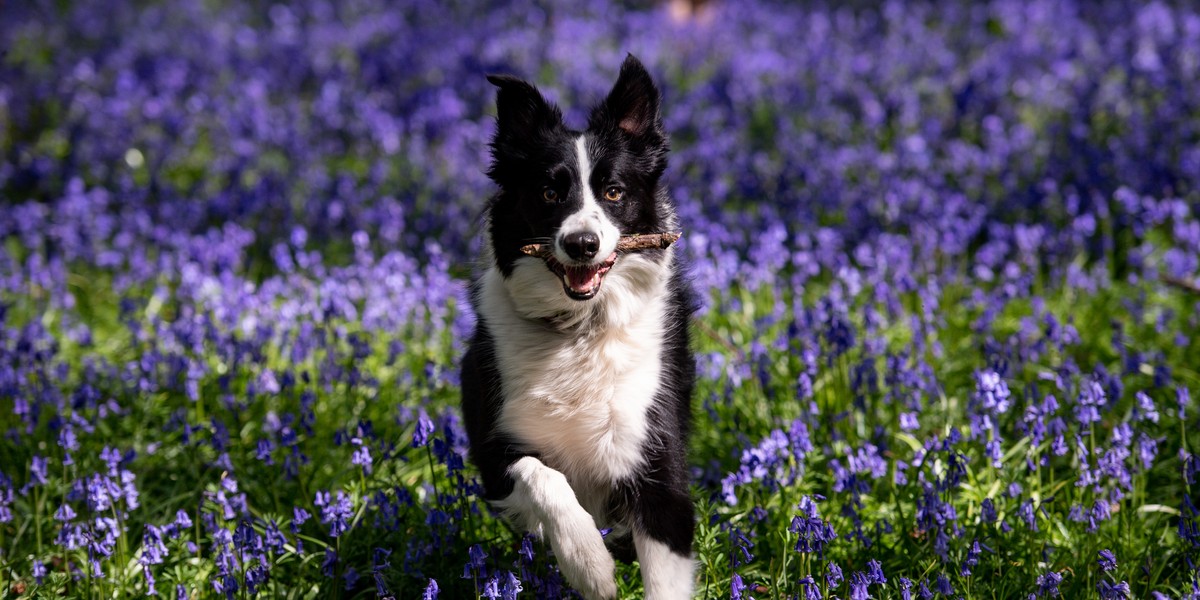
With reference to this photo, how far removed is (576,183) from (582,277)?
303mm

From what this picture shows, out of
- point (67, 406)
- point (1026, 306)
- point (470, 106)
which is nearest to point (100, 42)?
point (470, 106)

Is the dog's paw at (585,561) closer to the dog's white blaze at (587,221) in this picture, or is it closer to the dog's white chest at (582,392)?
the dog's white chest at (582,392)

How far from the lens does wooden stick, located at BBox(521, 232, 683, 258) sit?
339 cm

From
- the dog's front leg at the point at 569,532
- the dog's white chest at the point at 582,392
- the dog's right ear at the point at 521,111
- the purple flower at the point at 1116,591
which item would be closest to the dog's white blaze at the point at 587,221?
the dog's right ear at the point at 521,111

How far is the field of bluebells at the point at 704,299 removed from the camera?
3.67 meters

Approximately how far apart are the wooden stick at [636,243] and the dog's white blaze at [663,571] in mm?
881

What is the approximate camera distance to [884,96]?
8.50 meters

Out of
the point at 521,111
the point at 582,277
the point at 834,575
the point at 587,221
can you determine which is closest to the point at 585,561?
the point at 834,575

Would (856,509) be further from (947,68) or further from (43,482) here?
(947,68)

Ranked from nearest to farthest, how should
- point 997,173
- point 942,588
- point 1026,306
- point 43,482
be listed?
point 942,588, point 43,482, point 1026,306, point 997,173

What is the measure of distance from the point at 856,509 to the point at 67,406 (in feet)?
10.7

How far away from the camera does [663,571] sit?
3.27 metres

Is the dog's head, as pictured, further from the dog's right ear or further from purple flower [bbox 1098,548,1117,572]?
purple flower [bbox 1098,548,1117,572]

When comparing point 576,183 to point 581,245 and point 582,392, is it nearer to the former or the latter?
point 581,245
